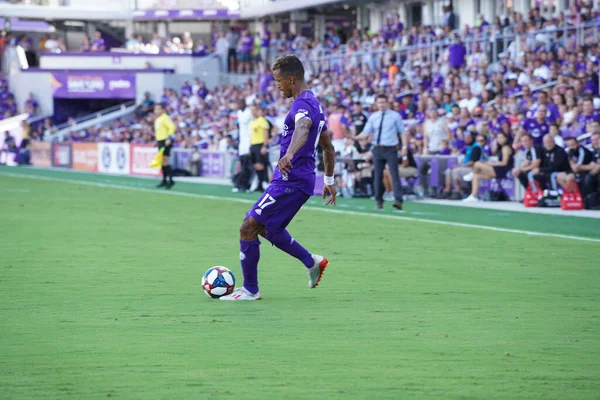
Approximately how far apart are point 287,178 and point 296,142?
358mm

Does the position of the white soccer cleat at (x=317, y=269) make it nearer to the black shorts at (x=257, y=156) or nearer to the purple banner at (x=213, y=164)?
the black shorts at (x=257, y=156)

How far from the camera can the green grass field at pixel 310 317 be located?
6418 mm

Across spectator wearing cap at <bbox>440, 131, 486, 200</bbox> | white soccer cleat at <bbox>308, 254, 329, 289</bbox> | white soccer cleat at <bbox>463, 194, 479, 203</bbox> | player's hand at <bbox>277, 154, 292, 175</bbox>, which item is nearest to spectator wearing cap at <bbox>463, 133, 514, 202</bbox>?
white soccer cleat at <bbox>463, 194, 479, 203</bbox>

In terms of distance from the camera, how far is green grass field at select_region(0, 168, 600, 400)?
6.42 m

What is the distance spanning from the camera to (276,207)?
9516mm

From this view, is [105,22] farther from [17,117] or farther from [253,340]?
[253,340]

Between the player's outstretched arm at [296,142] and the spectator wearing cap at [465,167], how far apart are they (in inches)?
551

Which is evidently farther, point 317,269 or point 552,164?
point 552,164

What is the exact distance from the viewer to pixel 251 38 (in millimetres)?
56250

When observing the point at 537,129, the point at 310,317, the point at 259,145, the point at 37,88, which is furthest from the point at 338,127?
the point at 37,88

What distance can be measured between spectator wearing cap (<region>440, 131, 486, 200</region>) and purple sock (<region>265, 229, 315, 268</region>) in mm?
13539

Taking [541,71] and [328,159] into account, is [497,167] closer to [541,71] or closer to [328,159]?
[541,71]

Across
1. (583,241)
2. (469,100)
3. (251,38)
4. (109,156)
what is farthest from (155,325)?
(251,38)

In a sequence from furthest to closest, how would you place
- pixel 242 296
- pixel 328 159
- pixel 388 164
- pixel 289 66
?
pixel 388 164 < pixel 328 159 < pixel 242 296 < pixel 289 66
